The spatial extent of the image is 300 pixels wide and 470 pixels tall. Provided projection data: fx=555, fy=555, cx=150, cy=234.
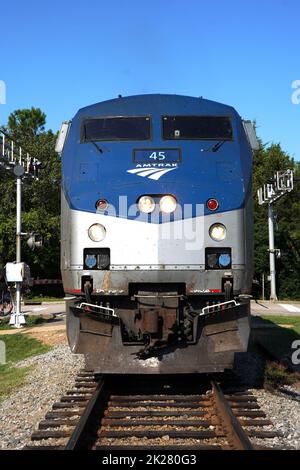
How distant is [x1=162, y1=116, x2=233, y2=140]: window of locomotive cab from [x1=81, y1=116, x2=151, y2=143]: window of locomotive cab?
27cm

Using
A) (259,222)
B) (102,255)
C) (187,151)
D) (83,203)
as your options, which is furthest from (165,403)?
(259,222)

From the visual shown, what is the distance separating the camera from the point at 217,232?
6.54 m

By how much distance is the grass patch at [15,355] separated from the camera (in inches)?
331

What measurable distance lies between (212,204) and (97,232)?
1.40 metres

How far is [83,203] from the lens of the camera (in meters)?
6.62

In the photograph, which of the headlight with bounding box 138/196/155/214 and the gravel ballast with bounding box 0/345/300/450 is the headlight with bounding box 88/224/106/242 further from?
the gravel ballast with bounding box 0/345/300/450

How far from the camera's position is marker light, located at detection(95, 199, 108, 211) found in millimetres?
6575

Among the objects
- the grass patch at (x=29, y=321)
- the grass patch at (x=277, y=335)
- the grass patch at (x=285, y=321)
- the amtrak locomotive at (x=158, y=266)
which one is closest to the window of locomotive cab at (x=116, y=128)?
the amtrak locomotive at (x=158, y=266)

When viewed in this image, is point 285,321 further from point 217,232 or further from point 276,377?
point 217,232

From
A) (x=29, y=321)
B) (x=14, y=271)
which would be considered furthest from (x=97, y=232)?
(x=29, y=321)

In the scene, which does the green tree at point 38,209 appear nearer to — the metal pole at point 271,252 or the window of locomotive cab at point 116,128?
the metal pole at point 271,252

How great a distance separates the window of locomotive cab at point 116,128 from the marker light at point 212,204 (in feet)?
4.32

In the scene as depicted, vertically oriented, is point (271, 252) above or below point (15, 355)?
above

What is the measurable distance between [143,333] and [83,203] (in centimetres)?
169
